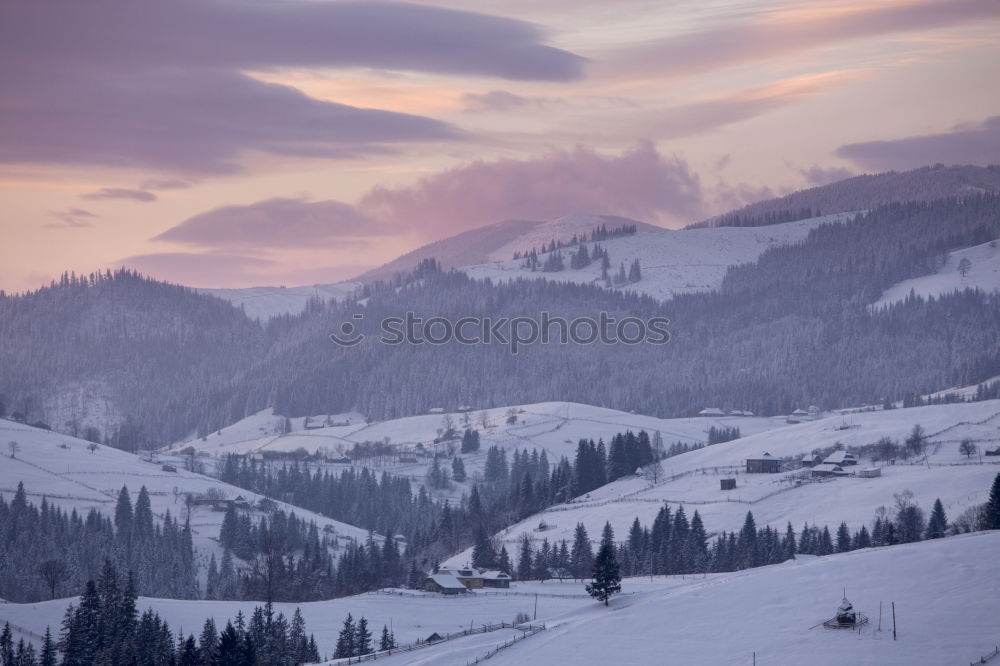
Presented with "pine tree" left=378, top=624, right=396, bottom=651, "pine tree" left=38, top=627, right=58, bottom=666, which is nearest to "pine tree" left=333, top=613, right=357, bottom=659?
"pine tree" left=378, top=624, right=396, bottom=651

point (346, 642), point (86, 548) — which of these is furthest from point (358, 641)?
point (86, 548)

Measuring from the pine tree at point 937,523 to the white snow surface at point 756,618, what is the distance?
39.1 feet

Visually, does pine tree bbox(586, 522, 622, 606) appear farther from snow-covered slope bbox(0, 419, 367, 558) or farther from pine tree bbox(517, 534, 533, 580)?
snow-covered slope bbox(0, 419, 367, 558)

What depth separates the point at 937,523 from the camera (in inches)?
4355

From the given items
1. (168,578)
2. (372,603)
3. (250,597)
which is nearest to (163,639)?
(372,603)

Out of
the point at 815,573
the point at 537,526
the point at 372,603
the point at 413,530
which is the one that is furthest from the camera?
the point at 413,530

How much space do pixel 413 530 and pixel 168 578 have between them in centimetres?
4289

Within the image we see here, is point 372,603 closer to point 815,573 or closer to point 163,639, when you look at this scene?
point 163,639

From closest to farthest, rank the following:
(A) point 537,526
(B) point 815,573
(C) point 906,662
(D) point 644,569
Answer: (C) point 906,662
(B) point 815,573
(D) point 644,569
(A) point 537,526

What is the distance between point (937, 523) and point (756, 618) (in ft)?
125

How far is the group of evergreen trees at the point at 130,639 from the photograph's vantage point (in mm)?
86500

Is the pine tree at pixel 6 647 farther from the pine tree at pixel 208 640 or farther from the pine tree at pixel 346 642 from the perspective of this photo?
the pine tree at pixel 346 642

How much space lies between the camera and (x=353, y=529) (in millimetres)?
181375

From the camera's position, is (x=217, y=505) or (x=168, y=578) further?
(x=217, y=505)
